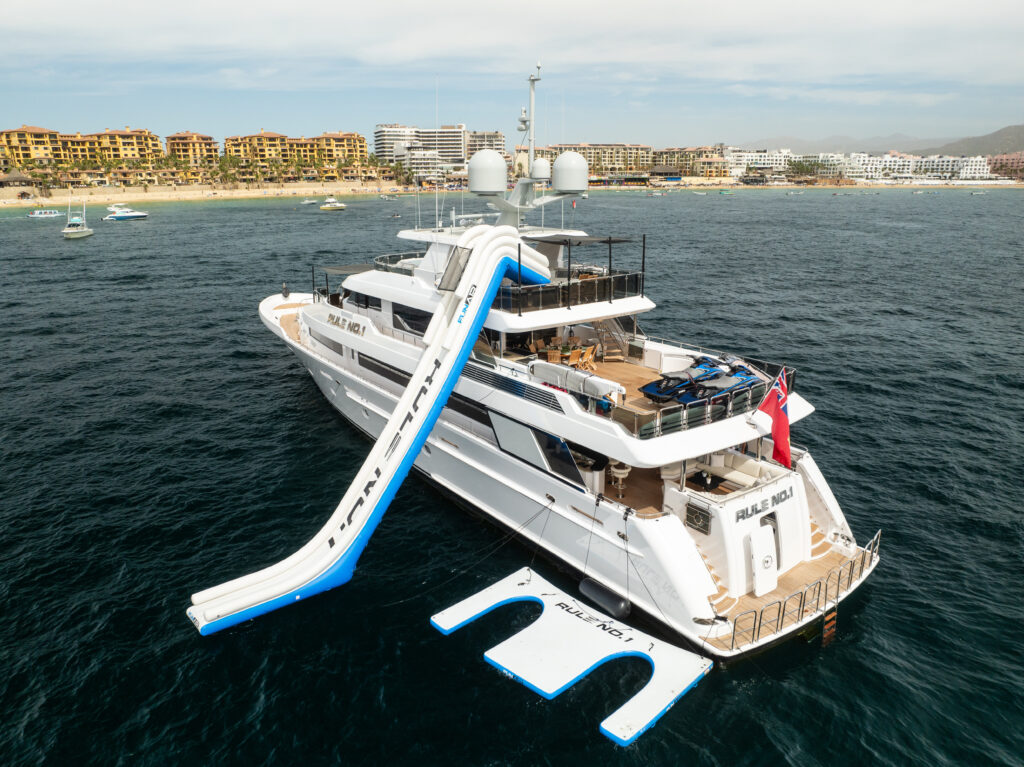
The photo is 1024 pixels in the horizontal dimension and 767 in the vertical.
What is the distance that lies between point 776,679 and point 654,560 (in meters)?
3.56

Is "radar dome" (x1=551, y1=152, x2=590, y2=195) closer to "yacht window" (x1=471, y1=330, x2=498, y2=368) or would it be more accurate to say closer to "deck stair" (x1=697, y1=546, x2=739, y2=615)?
"yacht window" (x1=471, y1=330, x2=498, y2=368)

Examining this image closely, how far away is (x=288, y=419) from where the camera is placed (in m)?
27.1

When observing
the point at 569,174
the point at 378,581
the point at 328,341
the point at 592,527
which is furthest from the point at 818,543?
the point at 328,341

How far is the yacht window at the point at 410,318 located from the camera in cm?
2184

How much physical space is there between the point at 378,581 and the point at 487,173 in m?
13.2

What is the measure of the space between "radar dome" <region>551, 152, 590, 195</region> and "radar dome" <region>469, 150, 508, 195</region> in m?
1.87

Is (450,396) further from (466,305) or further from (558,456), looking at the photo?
(558,456)

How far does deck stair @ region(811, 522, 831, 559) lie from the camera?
645 inches

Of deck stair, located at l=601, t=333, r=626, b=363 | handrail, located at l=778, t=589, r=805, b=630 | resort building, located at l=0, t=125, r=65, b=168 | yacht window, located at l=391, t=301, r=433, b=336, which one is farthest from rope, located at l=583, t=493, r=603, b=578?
resort building, located at l=0, t=125, r=65, b=168

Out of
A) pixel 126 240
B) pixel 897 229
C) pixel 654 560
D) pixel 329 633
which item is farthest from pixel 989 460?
pixel 126 240

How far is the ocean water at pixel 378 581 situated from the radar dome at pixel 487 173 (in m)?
10.4

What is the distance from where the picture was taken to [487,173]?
70.2 feet

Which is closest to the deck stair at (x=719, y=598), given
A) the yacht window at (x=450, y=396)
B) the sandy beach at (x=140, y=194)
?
the yacht window at (x=450, y=396)

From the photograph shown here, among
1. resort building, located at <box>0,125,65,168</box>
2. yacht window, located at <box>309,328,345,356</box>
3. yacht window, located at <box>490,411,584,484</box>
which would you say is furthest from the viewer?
resort building, located at <box>0,125,65,168</box>
